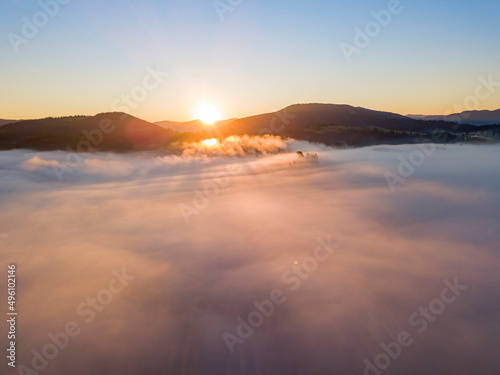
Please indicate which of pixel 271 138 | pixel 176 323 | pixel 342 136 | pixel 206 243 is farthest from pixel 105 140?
pixel 176 323

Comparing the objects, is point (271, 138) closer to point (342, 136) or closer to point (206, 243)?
point (342, 136)

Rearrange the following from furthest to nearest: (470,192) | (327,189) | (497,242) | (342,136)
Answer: (342,136) → (327,189) → (470,192) → (497,242)

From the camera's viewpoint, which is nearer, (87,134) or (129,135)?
(129,135)

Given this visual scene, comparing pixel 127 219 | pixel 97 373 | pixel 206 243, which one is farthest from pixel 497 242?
pixel 127 219

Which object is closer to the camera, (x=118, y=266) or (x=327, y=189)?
(x=118, y=266)

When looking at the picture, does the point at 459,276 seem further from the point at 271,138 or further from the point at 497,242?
the point at 271,138

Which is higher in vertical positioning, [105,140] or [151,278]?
[105,140]

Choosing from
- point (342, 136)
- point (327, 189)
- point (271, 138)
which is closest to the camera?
point (327, 189)
